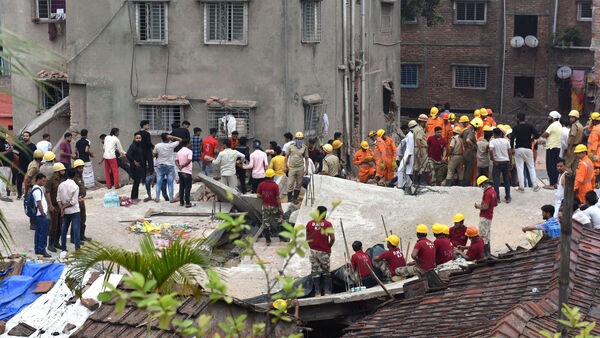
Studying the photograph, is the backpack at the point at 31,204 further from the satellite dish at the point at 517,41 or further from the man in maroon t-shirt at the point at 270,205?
the satellite dish at the point at 517,41

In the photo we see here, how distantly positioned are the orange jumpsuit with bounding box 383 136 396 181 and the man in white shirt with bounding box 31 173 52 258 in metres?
7.30

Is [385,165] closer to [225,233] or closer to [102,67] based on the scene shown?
[225,233]

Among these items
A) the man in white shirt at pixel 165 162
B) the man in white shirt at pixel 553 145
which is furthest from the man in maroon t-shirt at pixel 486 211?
the man in white shirt at pixel 165 162

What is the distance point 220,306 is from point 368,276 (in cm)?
492

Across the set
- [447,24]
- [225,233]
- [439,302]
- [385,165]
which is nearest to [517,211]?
[385,165]

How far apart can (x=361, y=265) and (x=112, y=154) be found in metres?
8.42

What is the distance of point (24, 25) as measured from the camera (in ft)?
91.0

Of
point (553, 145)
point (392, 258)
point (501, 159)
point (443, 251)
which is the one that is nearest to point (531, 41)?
point (553, 145)

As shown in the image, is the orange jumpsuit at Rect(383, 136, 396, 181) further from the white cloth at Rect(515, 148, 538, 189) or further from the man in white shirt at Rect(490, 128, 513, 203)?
the man in white shirt at Rect(490, 128, 513, 203)

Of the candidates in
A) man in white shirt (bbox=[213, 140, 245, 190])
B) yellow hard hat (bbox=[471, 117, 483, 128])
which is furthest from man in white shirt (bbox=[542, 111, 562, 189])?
man in white shirt (bbox=[213, 140, 245, 190])

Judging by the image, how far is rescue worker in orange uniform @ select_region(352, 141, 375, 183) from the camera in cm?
2262

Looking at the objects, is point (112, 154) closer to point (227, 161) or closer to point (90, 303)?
point (227, 161)

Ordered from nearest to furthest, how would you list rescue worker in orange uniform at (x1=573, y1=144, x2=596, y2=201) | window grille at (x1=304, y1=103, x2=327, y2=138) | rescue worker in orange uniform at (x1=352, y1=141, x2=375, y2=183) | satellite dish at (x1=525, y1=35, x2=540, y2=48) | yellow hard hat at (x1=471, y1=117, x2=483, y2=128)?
rescue worker in orange uniform at (x1=573, y1=144, x2=596, y2=201) → yellow hard hat at (x1=471, y1=117, x2=483, y2=128) → rescue worker in orange uniform at (x1=352, y1=141, x2=375, y2=183) → window grille at (x1=304, y1=103, x2=327, y2=138) → satellite dish at (x1=525, y1=35, x2=540, y2=48)

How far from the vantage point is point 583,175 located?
59.6ft
